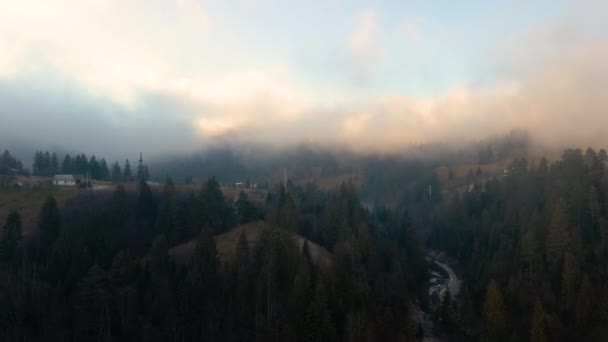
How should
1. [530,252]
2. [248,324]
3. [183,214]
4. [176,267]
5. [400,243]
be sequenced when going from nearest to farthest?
[248,324], [176,267], [530,252], [183,214], [400,243]

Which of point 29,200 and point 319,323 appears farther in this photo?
point 29,200

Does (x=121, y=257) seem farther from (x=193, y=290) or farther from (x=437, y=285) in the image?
(x=437, y=285)

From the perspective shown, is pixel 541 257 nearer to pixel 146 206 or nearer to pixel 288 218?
pixel 288 218

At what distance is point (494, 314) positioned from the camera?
2975 inches

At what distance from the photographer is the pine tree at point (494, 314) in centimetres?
7469

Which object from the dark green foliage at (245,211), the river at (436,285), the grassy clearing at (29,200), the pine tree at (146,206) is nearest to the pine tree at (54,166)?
the grassy clearing at (29,200)

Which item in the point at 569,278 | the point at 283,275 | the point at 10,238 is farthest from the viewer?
the point at 10,238

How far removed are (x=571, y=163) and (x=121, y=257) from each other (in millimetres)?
112794

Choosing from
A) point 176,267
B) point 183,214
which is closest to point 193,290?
point 176,267

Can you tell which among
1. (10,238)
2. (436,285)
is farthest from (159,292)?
(436,285)

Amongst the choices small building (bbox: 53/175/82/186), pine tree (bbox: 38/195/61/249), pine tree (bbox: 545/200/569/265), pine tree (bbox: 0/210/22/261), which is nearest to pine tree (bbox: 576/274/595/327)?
pine tree (bbox: 545/200/569/265)

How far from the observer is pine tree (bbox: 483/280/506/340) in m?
74.7

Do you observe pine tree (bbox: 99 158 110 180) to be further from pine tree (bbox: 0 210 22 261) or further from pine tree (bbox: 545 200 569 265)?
pine tree (bbox: 545 200 569 265)

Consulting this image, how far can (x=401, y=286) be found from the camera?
9038cm
